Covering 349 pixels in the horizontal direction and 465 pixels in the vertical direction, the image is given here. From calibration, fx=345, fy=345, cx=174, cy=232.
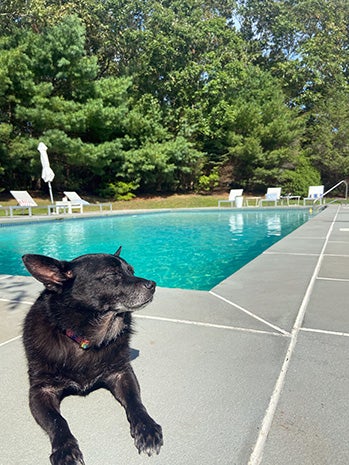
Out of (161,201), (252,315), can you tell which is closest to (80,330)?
(252,315)

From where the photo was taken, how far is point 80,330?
5.64 feet

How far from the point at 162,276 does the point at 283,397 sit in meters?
4.49

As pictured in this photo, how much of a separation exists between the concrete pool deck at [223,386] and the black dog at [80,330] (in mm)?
103

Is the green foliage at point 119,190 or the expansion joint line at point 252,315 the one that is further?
the green foliage at point 119,190

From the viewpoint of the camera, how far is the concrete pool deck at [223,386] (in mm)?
1341

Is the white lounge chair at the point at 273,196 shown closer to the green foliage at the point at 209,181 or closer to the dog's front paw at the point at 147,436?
the green foliage at the point at 209,181

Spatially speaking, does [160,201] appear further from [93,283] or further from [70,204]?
[93,283]

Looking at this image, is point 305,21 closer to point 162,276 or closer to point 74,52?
point 74,52

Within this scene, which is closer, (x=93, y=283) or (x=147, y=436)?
(x=147, y=436)

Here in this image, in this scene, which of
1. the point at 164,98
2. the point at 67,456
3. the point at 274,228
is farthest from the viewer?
the point at 164,98

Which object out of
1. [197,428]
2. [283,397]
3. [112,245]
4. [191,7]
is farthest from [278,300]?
[191,7]

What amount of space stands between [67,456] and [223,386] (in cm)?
81

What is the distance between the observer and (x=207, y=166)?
25828 mm

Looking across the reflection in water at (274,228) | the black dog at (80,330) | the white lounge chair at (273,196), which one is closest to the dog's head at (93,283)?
the black dog at (80,330)
